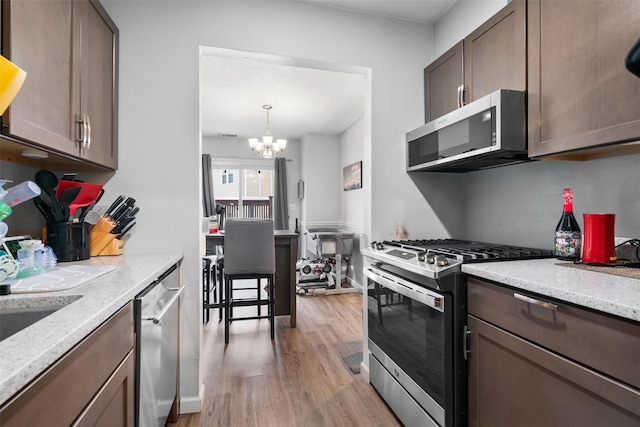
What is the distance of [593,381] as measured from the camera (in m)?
0.88

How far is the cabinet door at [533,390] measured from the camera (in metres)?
0.84

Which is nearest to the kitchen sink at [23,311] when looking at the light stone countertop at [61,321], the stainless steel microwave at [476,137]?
the light stone countertop at [61,321]

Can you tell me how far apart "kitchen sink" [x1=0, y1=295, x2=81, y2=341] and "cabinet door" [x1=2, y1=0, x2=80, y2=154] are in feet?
1.77

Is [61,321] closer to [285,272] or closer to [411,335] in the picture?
[411,335]

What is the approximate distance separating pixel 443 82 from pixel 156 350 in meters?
2.18

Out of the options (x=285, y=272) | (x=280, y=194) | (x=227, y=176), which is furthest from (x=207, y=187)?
(x=285, y=272)

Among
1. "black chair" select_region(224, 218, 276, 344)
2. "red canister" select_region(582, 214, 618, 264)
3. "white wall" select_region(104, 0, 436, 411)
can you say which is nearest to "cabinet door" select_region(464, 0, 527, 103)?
"red canister" select_region(582, 214, 618, 264)

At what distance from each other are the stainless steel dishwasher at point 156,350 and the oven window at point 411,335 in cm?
116

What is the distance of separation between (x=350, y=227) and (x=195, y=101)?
148 inches

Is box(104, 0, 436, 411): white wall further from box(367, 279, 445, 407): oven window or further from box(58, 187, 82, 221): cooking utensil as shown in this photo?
box(367, 279, 445, 407): oven window

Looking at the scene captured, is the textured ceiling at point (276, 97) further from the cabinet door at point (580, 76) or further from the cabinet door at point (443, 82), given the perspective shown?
the cabinet door at point (580, 76)

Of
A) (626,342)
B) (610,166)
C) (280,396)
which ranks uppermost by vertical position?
(610,166)

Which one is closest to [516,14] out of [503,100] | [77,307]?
[503,100]

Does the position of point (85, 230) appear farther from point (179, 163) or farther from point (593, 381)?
point (593, 381)
